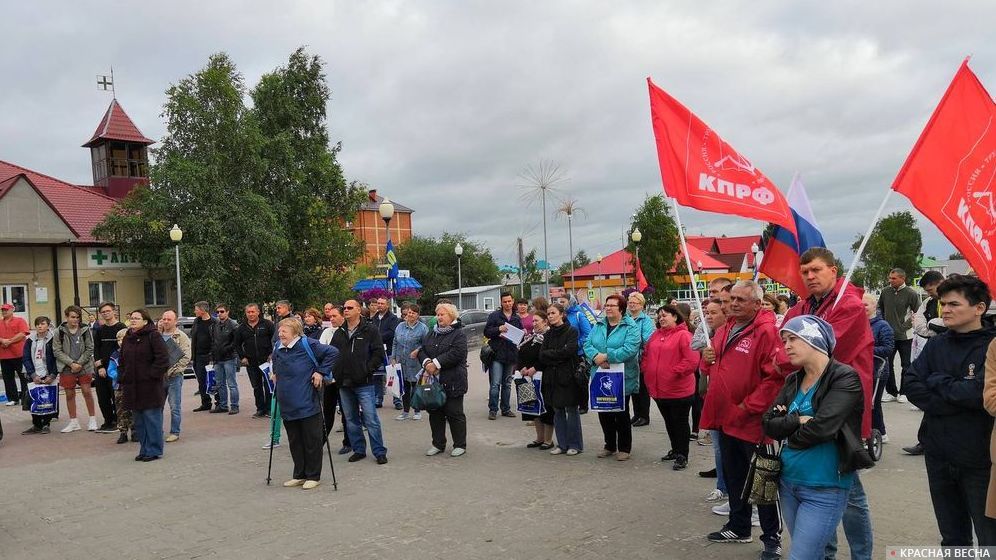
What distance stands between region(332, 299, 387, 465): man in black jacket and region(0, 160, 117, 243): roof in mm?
30324

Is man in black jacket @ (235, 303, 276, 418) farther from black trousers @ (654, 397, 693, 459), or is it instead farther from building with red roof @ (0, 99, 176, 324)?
building with red roof @ (0, 99, 176, 324)

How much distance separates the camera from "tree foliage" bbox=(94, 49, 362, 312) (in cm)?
3158

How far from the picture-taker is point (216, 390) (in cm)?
1285

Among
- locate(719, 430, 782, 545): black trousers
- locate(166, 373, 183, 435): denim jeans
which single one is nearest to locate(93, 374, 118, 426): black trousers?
locate(166, 373, 183, 435): denim jeans

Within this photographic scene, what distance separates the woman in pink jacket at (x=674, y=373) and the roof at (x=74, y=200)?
3313 centimetres

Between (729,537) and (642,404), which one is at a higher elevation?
(642,404)

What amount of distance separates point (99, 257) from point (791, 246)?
3604 cm

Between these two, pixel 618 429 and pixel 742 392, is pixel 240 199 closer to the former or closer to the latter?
pixel 618 429

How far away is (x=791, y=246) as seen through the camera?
5.97 m

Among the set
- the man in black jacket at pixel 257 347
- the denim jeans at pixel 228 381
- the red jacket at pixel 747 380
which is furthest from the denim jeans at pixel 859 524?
the denim jeans at pixel 228 381

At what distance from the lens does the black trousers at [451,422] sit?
337 inches

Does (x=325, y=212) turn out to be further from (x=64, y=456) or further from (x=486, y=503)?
(x=486, y=503)

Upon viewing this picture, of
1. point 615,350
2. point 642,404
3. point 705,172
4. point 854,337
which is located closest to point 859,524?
point 854,337

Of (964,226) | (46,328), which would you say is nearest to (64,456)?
(46,328)
